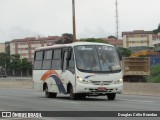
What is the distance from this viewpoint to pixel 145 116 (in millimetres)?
15117

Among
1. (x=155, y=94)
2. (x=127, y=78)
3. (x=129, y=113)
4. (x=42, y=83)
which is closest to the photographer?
(x=129, y=113)

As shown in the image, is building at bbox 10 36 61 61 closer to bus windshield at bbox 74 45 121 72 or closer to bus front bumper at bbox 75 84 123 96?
bus windshield at bbox 74 45 121 72

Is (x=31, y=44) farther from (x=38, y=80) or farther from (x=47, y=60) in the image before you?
(x=47, y=60)

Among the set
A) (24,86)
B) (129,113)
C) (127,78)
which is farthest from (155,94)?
(24,86)

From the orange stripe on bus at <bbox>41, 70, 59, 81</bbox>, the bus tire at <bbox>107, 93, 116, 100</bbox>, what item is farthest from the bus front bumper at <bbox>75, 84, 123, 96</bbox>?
the orange stripe on bus at <bbox>41, 70, 59, 81</bbox>

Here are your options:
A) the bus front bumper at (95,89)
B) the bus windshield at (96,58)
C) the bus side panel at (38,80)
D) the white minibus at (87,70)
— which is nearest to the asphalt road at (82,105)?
the bus front bumper at (95,89)

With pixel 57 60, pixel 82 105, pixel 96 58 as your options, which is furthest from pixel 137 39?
pixel 82 105

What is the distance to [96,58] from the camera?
24875 mm

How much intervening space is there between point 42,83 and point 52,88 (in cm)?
158

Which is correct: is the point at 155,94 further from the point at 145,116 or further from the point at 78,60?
the point at 145,116

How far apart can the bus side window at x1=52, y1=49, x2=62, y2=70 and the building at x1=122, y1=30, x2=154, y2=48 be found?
15997cm

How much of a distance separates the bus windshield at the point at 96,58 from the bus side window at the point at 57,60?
1825mm

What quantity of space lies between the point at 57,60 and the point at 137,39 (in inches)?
6538

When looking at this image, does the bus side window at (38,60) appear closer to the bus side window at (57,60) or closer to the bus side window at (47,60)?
the bus side window at (47,60)
